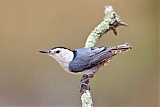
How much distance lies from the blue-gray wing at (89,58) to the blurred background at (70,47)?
55cm

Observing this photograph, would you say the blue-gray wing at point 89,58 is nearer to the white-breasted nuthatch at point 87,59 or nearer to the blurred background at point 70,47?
the white-breasted nuthatch at point 87,59

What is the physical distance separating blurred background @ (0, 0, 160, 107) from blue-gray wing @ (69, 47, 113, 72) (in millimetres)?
555

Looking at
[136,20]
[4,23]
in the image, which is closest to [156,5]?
[136,20]

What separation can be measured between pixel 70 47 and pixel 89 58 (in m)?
0.58

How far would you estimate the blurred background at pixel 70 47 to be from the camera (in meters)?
1.30

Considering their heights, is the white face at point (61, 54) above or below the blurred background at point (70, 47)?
below

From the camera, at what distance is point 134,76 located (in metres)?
1.37

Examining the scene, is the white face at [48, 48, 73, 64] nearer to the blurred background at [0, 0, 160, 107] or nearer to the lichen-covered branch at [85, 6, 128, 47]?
the lichen-covered branch at [85, 6, 128, 47]

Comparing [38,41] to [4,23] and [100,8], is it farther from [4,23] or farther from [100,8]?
[100,8]

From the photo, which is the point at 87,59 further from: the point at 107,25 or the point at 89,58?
the point at 107,25

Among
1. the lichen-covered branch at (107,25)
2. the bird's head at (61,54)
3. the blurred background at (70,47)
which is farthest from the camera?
the blurred background at (70,47)

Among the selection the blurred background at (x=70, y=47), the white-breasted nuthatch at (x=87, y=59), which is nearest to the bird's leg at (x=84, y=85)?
the white-breasted nuthatch at (x=87, y=59)

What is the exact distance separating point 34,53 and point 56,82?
17cm

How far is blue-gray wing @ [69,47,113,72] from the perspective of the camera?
2.38ft
